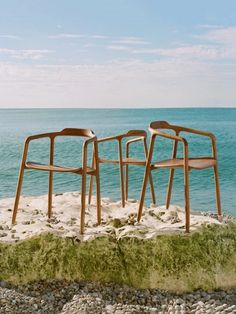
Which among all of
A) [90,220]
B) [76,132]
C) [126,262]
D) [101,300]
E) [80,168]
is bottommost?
→ [101,300]

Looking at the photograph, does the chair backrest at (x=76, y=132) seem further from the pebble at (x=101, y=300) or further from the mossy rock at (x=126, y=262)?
the pebble at (x=101, y=300)

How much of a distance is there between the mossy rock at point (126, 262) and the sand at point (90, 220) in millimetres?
97

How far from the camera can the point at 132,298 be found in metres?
5.14

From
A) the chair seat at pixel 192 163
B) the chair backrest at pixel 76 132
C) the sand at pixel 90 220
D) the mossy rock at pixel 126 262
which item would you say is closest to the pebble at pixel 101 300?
the mossy rock at pixel 126 262

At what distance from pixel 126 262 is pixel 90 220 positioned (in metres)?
0.97

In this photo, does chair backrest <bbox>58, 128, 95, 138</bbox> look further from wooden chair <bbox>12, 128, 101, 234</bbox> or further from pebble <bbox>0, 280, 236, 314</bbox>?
pebble <bbox>0, 280, 236, 314</bbox>

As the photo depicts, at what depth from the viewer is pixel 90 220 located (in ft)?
20.2

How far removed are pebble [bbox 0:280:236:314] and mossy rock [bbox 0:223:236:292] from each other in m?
0.07

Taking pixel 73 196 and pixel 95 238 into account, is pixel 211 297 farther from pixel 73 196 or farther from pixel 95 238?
pixel 73 196

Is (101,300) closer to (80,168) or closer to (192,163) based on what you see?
(80,168)

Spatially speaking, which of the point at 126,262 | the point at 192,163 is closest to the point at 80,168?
the point at 126,262

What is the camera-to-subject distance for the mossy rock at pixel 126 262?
5.29 m

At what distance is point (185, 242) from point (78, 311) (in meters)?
1.20

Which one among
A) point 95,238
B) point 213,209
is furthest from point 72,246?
point 213,209
